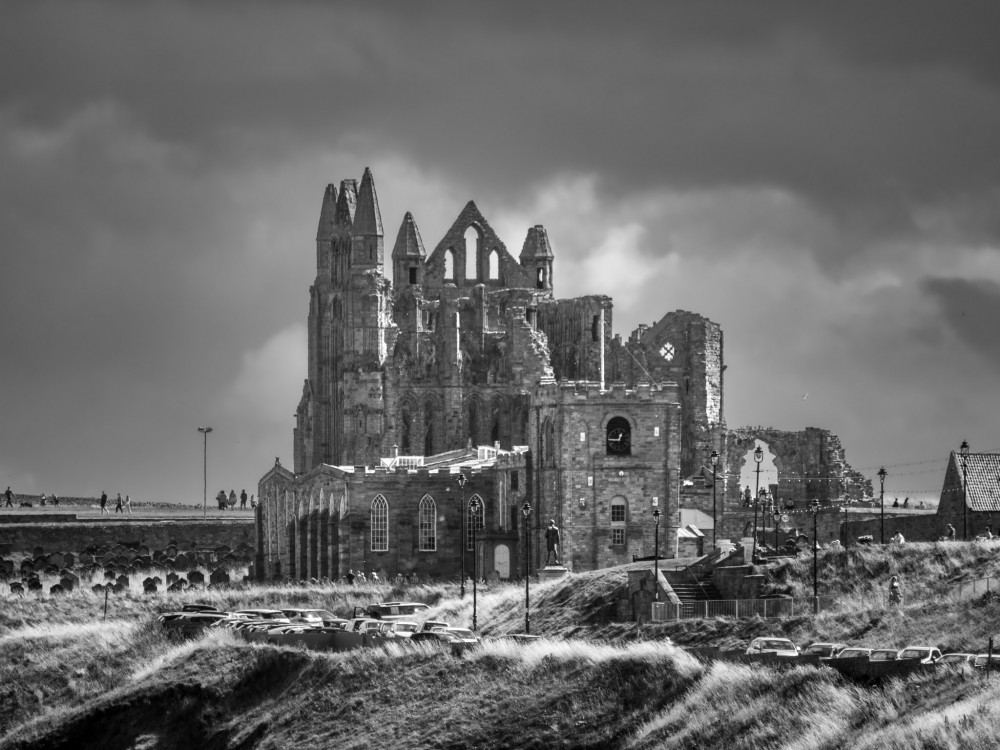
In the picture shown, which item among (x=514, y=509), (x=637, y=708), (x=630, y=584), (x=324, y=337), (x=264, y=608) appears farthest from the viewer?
(x=324, y=337)

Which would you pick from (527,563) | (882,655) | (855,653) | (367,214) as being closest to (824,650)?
(855,653)

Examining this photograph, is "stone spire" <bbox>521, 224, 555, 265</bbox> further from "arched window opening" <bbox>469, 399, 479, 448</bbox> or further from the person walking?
the person walking

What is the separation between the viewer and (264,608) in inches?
3944

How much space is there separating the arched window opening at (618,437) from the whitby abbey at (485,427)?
0.25ft

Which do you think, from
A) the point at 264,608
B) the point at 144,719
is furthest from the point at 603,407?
the point at 144,719

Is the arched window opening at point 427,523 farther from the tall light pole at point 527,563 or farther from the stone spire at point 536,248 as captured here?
the stone spire at point 536,248

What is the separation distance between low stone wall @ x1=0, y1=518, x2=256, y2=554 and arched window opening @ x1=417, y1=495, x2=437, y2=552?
92.3 ft

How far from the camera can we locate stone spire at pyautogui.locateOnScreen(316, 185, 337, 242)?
496ft

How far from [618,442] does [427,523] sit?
10.5 metres

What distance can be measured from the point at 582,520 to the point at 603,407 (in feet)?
14.5

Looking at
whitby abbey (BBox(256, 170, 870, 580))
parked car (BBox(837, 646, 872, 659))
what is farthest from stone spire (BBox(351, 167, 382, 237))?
parked car (BBox(837, 646, 872, 659))

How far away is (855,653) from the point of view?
2360 inches

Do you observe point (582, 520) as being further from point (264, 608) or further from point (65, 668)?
point (65, 668)

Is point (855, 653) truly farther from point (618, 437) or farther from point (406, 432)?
point (406, 432)
